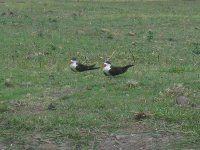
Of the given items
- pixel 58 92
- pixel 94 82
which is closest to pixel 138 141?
pixel 58 92

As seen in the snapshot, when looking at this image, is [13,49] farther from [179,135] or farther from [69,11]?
[69,11]

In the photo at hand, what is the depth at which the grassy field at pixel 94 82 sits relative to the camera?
36.1 feet

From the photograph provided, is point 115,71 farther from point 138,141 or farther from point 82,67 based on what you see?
point 138,141

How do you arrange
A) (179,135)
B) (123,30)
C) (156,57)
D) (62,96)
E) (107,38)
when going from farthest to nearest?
1. (123,30)
2. (107,38)
3. (156,57)
4. (62,96)
5. (179,135)

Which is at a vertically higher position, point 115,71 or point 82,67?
point 115,71

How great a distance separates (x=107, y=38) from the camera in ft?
80.5

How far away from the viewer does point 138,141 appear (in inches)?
414

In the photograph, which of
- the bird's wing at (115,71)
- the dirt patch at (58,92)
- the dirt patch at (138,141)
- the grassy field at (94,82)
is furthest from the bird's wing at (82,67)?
the dirt patch at (138,141)

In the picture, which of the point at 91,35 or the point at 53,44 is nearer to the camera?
the point at 53,44

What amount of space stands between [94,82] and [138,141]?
4886 millimetres

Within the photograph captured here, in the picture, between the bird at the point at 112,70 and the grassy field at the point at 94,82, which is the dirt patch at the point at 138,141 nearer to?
the grassy field at the point at 94,82

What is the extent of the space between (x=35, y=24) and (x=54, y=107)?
16.5 m

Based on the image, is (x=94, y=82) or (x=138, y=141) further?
(x=94, y=82)

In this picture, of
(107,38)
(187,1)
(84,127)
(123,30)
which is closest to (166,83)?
(84,127)
